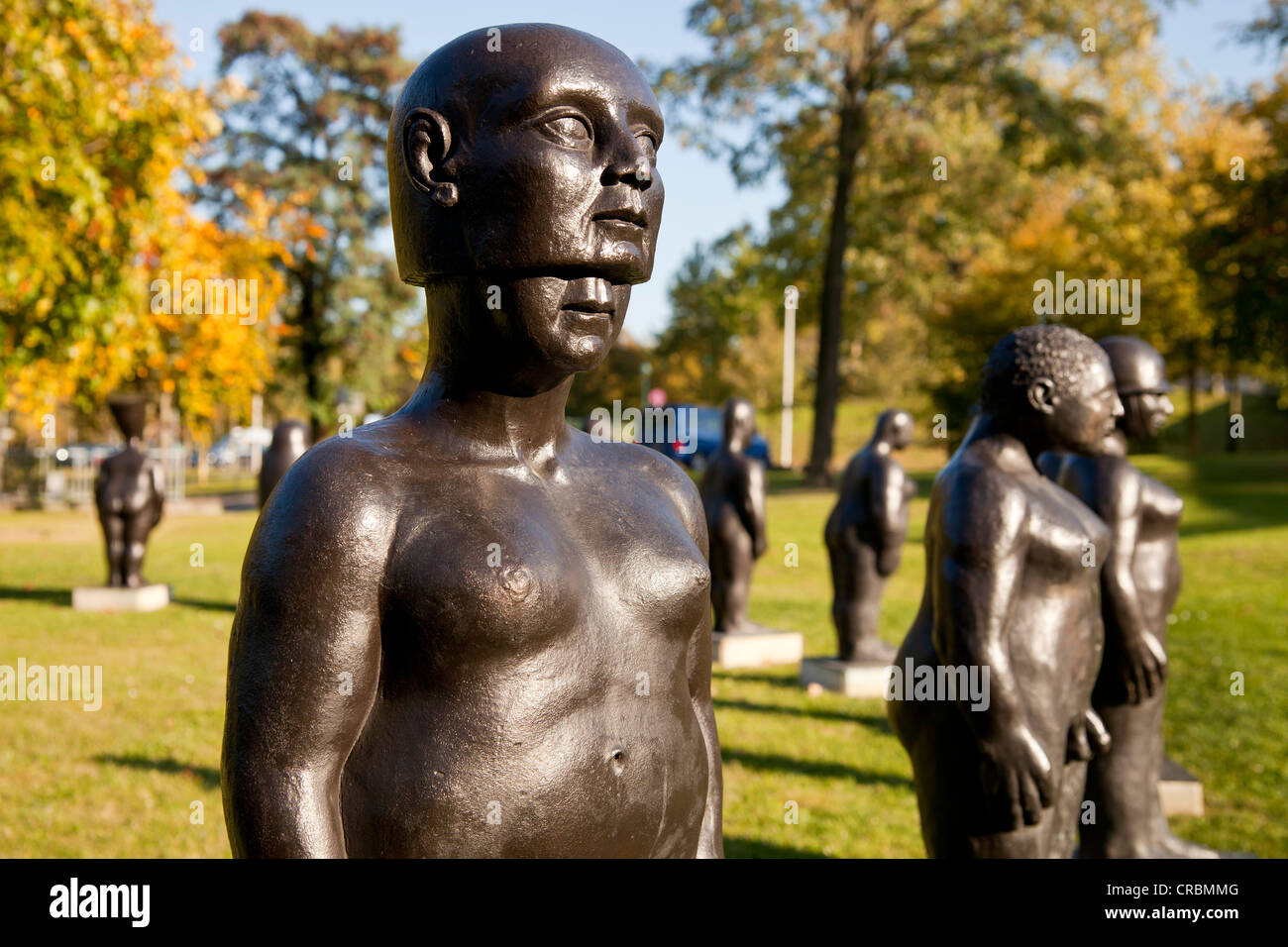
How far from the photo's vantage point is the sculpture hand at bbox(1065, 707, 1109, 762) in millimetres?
4531

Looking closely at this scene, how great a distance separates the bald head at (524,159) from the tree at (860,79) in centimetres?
2688

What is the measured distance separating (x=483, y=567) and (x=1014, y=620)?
2849 mm

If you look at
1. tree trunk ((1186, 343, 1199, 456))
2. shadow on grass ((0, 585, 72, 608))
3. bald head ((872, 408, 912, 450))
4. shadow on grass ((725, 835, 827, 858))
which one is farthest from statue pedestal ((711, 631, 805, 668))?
tree trunk ((1186, 343, 1199, 456))

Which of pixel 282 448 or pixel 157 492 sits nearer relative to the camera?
pixel 282 448

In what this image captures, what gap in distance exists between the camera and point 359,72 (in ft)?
125

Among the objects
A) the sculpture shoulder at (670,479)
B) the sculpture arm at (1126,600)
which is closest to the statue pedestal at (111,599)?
the sculpture arm at (1126,600)

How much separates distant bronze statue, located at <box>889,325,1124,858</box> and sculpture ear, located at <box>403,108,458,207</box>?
2.76 meters

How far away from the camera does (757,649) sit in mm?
12547

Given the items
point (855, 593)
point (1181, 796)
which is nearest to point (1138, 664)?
point (1181, 796)

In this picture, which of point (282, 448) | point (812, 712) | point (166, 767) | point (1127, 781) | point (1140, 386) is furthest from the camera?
point (282, 448)

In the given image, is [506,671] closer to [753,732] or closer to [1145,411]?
[1145,411]

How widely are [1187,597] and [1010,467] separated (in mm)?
13455

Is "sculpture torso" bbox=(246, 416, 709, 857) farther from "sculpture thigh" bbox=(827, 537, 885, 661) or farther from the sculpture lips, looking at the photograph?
"sculpture thigh" bbox=(827, 537, 885, 661)
